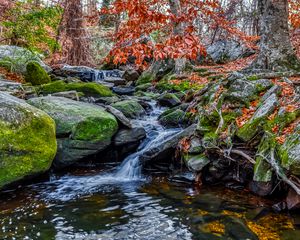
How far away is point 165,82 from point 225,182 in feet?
24.5

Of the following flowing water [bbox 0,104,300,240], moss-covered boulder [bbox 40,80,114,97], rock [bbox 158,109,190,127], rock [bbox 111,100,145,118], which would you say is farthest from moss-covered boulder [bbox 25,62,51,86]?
flowing water [bbox 0,104,300,240]

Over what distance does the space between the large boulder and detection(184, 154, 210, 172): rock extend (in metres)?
2.12

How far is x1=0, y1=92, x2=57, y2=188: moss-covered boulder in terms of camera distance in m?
5.44

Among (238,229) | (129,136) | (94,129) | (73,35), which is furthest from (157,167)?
(73,35)

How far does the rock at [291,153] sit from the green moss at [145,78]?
10.1 m

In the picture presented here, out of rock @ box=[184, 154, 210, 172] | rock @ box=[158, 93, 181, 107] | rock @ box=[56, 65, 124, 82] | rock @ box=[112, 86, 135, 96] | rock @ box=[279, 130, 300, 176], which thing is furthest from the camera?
rock @ box=[56, 65, 124, 82]

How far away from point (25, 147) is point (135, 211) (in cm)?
238

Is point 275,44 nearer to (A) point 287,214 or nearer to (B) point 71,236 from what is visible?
(A) point 287,214

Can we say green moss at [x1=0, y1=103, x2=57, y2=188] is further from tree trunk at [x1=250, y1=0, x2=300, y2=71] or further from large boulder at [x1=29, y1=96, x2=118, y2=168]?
tree trunk at [x1=250, y1=0, x2=300, y2=71]

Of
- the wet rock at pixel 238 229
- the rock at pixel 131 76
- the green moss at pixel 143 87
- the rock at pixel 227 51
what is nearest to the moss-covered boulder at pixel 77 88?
the green moss at pixel 143 87

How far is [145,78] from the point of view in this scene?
14430 millimetres

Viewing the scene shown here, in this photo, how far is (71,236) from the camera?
388 centimetres

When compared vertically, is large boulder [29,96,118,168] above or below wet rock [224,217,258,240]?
above

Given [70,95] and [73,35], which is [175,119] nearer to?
[70,95]
